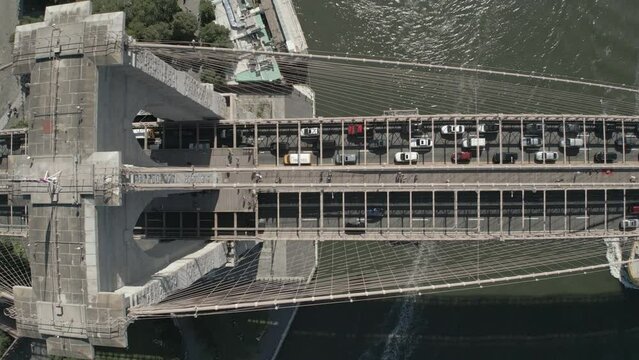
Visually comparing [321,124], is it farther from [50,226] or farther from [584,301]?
[584,301]

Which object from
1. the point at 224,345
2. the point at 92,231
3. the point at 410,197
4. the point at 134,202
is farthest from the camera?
the point at 224,345

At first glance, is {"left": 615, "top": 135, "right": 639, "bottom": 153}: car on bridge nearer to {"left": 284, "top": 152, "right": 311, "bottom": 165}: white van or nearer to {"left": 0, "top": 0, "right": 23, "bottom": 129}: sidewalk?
{"left": 284, "top": 152, "right": 311, "bottom": 165}: white van

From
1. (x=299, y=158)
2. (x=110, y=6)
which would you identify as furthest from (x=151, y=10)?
(x=299, y=158)

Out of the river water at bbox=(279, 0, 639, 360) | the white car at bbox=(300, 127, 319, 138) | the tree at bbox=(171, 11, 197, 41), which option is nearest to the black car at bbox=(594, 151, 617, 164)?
the river water at bbox=(279, 0, 639, 360)

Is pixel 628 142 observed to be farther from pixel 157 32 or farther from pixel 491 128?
pixel 157 32

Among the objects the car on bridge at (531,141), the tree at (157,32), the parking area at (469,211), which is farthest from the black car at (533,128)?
the tree at (157,32)

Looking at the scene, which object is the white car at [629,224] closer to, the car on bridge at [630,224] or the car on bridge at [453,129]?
the car on bridge at [630,224]

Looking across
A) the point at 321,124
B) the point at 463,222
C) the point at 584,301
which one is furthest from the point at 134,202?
the point at 584,301
